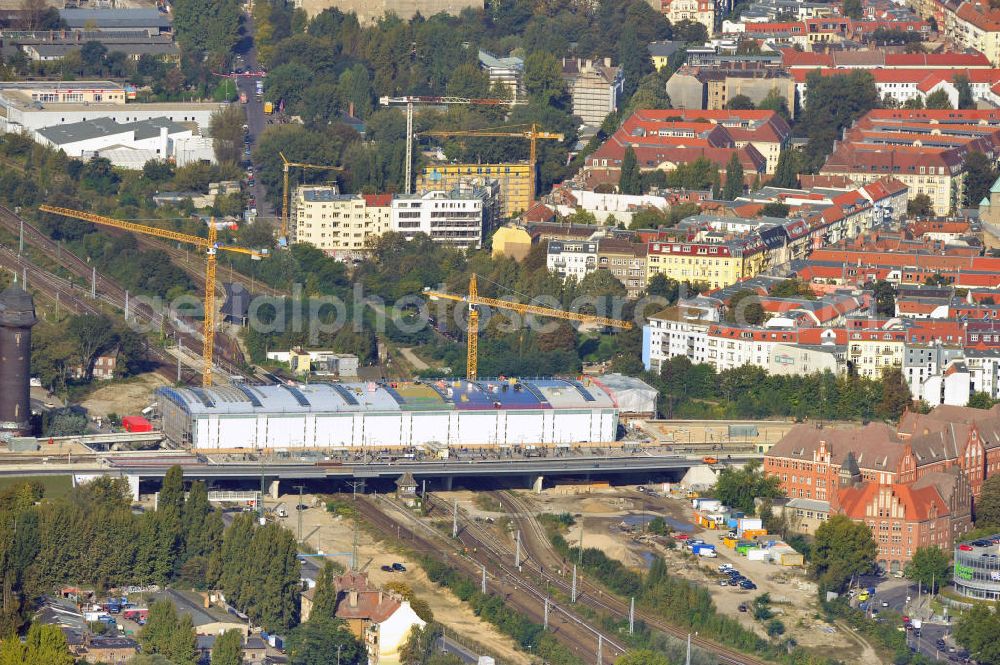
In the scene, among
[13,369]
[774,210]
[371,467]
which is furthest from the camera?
[774,210]

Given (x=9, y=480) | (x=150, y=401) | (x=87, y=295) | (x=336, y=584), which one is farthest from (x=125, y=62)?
A: (x=336, y=584)

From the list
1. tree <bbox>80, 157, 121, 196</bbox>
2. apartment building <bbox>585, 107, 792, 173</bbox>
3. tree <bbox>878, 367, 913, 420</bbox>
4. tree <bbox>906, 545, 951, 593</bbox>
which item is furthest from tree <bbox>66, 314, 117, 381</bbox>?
tree <bbox>906, 545, 951, 593</bbox>

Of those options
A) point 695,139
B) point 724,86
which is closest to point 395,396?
point 695,139

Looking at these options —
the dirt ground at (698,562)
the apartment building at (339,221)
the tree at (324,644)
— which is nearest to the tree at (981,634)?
the dirt ground at (698,562)

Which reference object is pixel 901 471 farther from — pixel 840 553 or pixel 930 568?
pixel 840 553

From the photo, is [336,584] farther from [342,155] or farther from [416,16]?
[416,16]

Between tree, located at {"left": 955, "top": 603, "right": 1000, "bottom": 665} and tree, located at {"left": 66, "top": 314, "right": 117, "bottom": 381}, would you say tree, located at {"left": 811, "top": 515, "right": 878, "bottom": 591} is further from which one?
tree, located at {"left": 66, "top": 314, "right": 117, "bottom": 381}

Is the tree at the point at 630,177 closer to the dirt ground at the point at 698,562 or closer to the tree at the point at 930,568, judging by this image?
the dirt ground at the point at 698,562
